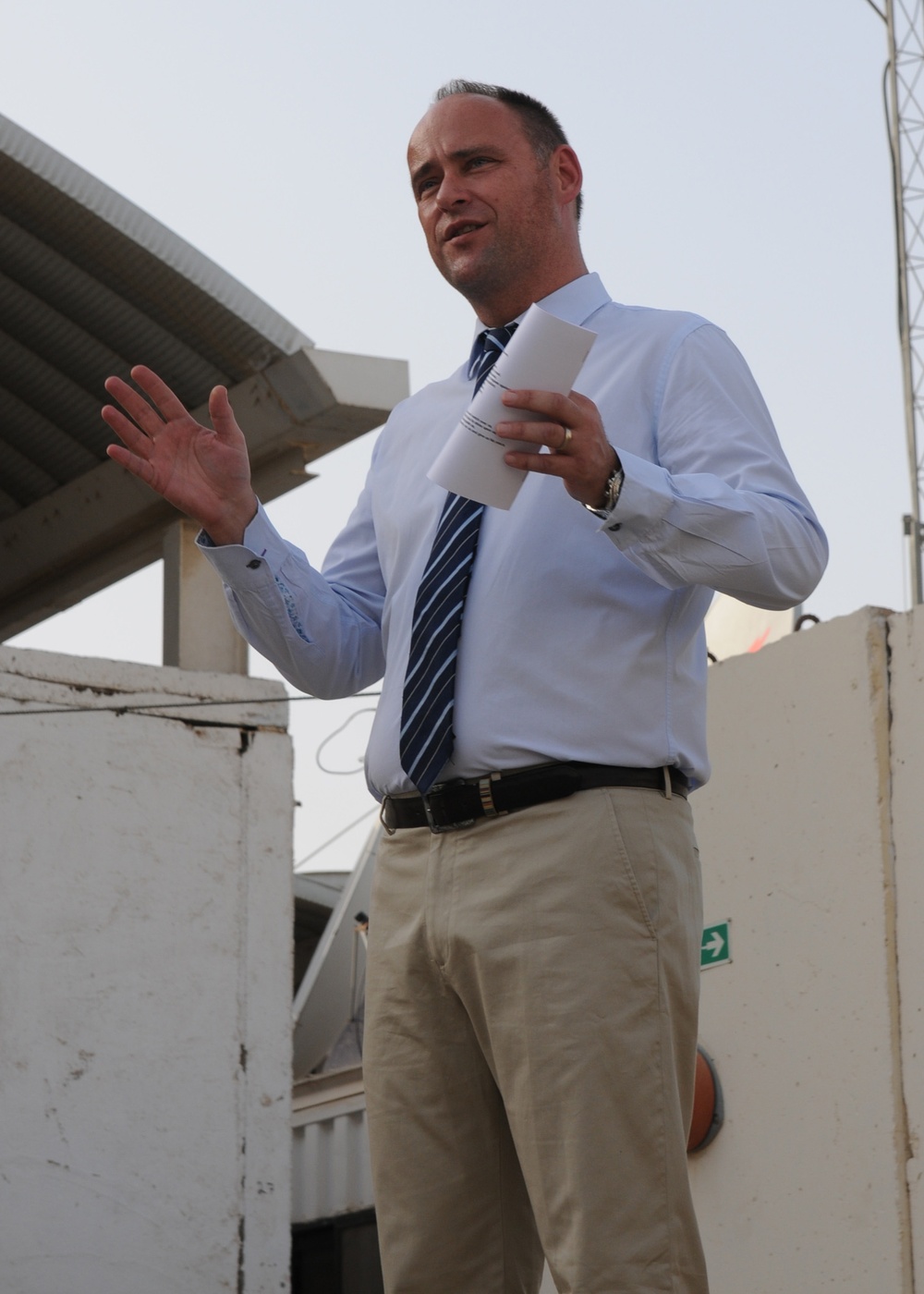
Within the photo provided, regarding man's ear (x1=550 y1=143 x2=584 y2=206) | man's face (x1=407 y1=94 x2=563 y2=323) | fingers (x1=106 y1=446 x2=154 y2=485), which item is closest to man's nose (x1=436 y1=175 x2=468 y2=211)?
man's face (x1=407 y1=94 x2=563 y2=323)

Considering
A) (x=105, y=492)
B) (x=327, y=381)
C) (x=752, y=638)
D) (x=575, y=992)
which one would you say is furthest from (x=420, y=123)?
(x=752, y=638)

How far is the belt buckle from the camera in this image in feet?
6.84

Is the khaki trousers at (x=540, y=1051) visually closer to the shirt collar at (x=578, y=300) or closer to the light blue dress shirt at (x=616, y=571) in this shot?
the light blue dress shirt at (x=616, y=571)

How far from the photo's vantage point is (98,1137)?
Answer: 522 cm

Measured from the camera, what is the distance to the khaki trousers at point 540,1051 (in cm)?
191

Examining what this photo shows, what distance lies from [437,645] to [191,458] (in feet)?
1.66

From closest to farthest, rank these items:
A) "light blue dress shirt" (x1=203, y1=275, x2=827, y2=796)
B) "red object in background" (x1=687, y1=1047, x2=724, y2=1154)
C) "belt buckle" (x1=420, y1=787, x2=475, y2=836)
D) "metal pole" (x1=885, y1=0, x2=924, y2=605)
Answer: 1. "light blue dress shirt" (x1=203, y1=275, x2=827, y2=796)
2. "belt buckle" (x1=420, y1=787, x2=475, y2=836)
3. "red object in background" (x1=687, y1=1047, x2=724, y2=1154)
4. "metal pole" (x1=885, y1=0, x2=924, y2=605)

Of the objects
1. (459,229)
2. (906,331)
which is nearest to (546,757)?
(459,229)

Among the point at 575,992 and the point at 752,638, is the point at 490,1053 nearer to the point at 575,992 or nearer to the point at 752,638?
the point at 575,992

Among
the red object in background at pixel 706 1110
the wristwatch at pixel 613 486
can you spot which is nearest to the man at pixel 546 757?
the wristwatch at pixel 613 486

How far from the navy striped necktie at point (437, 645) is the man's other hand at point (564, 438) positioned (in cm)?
36

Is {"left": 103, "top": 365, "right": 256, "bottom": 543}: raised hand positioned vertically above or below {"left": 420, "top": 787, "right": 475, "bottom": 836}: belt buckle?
above

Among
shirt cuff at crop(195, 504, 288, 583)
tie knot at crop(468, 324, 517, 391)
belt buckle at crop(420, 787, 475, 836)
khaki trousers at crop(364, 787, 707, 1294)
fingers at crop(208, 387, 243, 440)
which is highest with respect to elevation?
tie knot at crop(468, 324, 517, 391)

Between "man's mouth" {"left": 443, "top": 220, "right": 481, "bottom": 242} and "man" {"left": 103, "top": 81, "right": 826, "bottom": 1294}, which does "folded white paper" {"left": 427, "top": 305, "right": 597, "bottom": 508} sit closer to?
"man" {"left": 103, "top": 81, "right": 826, "bottom": 1294}
